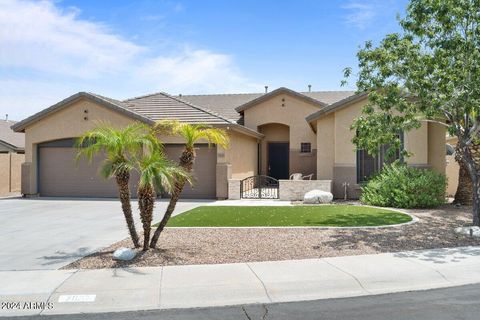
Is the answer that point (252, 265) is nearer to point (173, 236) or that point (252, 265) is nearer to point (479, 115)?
point (173, 236)

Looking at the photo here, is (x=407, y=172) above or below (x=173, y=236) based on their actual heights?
above

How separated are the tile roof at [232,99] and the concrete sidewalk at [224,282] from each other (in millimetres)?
19756

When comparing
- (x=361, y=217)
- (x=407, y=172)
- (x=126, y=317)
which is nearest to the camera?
(x=126, y=317)

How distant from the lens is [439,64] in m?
11.2

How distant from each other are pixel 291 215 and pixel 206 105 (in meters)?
17.7

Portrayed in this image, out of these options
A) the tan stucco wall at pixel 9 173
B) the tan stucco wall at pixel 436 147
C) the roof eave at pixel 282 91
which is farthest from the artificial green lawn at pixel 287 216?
the tan stucco wall at pixel 9 173

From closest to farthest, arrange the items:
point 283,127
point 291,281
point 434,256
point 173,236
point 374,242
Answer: point 291,281
point 434,256
point 374,242
point 173,236
point 283,127

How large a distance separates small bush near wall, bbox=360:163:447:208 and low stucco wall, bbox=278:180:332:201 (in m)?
1.72

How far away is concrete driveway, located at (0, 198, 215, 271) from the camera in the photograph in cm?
886

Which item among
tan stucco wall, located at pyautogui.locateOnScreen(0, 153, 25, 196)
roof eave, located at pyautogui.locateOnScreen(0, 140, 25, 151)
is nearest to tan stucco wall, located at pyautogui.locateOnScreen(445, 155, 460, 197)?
tan stucco wall, located at pyautogui.locateOnScreen(0, 153, 25, 196)

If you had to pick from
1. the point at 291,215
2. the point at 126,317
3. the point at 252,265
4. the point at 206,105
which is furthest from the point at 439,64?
the point at 206,105

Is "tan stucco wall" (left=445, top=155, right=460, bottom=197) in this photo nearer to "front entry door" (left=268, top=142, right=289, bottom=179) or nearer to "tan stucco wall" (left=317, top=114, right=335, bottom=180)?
"tan stucco wall" (left=317, top=114, right=335, bottom=180)

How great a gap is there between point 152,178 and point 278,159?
1951 centimetres

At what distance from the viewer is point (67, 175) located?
2094 centimetres
